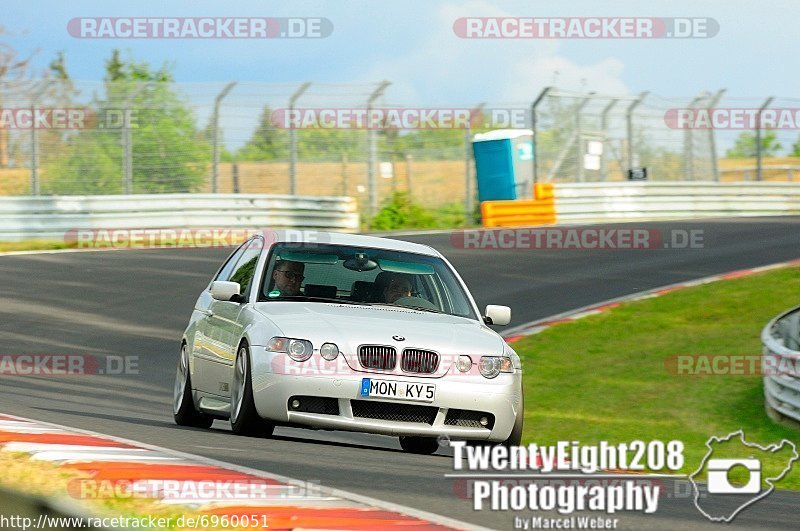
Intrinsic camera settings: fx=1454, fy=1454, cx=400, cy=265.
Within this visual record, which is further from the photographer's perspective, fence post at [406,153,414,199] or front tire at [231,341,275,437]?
fence post at [406,153,414,199]

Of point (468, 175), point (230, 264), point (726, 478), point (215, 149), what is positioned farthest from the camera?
point (468, 175)

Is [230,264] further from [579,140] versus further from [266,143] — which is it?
[579,140]

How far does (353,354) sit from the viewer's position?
28.1ft

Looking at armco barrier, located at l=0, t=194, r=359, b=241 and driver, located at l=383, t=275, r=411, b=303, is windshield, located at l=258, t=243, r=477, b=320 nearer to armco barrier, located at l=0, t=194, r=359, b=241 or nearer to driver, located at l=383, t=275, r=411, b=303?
driver, located at l=383, t=275, r=411, b=303

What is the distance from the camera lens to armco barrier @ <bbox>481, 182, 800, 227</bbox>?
2977 cm

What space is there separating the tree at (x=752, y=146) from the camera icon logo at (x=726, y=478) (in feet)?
77.3

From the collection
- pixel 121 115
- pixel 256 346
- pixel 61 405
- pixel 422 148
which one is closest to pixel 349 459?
pixel 256 346

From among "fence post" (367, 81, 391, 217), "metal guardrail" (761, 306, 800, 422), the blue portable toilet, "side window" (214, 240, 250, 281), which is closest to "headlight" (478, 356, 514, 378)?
"side window" (214, 240, 250, 281)

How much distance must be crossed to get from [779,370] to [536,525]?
7.01 m

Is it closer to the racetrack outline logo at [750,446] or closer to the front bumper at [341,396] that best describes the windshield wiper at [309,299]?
the front bumper at [341,396]

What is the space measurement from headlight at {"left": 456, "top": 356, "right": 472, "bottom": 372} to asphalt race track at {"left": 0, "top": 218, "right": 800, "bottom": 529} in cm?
58

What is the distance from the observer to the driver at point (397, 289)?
31.8 feet

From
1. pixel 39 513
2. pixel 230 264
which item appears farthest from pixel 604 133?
pixel 39 513

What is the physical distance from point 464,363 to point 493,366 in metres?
0.22
